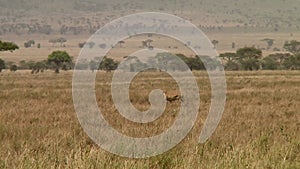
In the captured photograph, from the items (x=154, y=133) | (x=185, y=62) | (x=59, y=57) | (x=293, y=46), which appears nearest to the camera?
(x=154, y=133)

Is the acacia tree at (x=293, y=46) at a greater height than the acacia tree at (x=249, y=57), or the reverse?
the acacia tree at (x=293, y=46)

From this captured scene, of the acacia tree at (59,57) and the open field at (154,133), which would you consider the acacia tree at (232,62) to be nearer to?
the acacia tree at (59,57)

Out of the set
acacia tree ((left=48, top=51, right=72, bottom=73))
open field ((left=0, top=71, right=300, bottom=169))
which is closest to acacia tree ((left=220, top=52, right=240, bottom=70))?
acacia tree ((left=48, top=51, right=72, bottom=73))

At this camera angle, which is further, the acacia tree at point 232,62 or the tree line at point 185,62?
the acacia tree at point 232,62

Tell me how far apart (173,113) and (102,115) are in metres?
2.10

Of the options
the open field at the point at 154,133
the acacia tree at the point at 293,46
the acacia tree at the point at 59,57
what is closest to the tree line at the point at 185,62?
the acacia tree at the point at 59,57

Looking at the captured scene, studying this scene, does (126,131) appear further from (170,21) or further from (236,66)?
(170,21)

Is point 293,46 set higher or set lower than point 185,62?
higher

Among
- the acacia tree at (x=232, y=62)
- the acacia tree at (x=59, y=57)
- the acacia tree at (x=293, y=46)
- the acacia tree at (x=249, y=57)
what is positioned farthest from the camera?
the acacia tree at (x=293, y=46)

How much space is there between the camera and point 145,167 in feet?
18.7

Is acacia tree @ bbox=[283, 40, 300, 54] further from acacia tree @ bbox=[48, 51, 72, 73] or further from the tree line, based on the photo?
acacia tree @ bbox=[48, 51, 72, 73]

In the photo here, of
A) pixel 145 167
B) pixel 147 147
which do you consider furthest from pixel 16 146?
pixel 145 167

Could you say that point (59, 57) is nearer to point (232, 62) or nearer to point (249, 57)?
point (232, 62)

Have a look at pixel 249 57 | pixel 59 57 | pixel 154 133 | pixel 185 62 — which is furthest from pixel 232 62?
pixel 154 133
